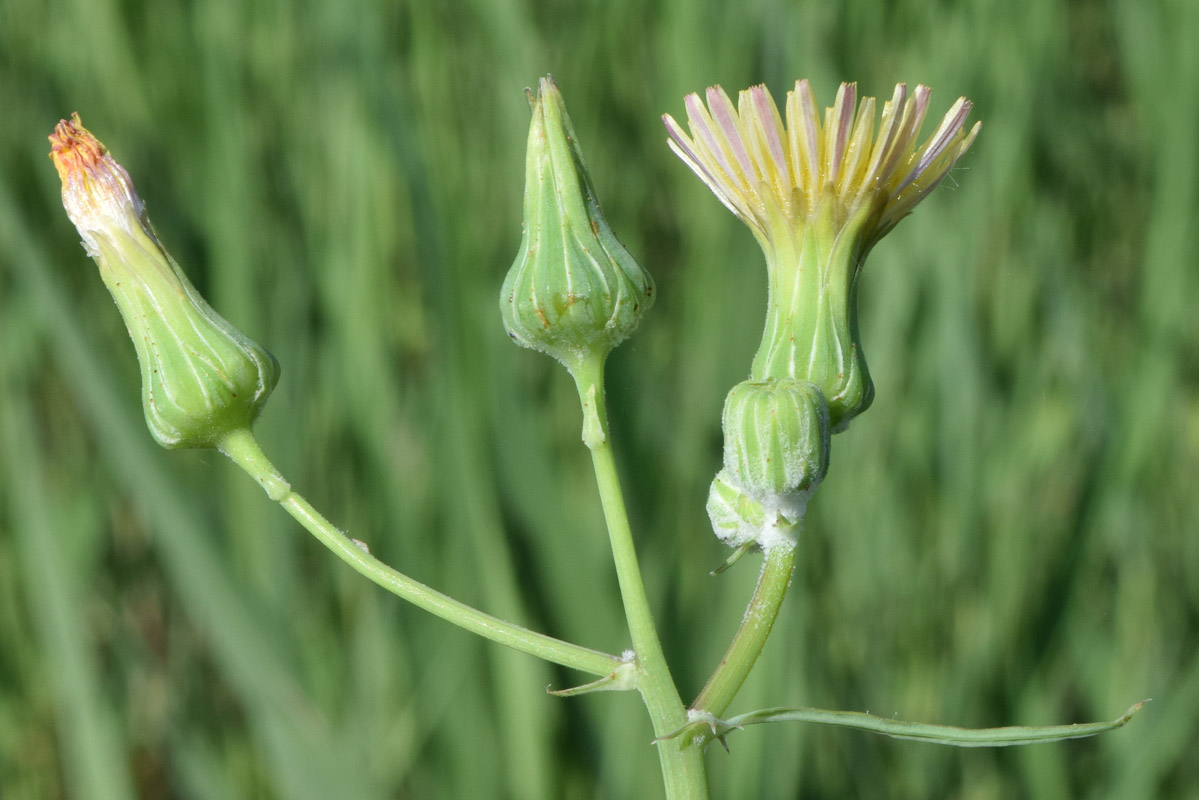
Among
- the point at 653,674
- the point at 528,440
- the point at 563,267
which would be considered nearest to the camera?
the point at 653,674

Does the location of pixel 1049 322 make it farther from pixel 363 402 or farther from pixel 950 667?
pixel 363 402

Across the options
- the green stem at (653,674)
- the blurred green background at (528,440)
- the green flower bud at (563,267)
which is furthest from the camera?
the blurred green background at (528,440)

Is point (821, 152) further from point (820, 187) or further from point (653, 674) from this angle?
point (653, 674)

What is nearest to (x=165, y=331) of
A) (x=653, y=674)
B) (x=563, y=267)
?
(x=563, y=267)

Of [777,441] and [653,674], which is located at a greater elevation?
[777,441]

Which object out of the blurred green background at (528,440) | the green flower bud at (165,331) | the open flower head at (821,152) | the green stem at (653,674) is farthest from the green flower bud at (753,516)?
the blurred green background at (528,440)

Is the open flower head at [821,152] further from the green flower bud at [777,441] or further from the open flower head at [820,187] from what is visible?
the green flower bud at [777,441]

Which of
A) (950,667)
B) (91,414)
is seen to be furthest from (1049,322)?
(91,414)
